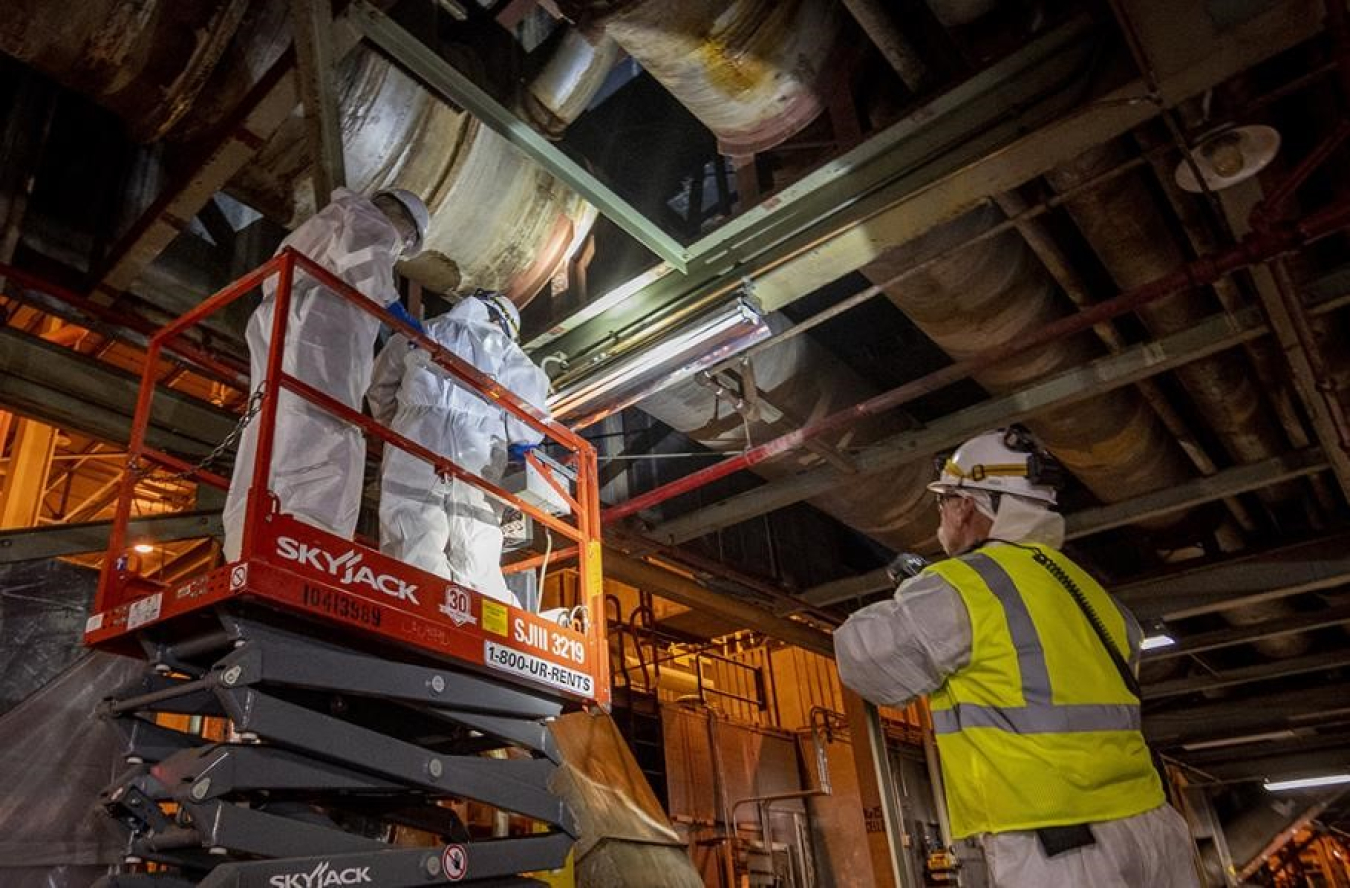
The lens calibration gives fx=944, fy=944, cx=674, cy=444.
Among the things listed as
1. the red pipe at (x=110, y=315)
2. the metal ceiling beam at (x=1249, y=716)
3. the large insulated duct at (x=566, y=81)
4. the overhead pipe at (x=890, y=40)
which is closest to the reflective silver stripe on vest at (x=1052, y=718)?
the overhead pipe at (x=890, y=40)

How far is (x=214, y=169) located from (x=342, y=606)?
249 centimetres

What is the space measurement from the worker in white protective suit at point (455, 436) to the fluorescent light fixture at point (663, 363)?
62 cm

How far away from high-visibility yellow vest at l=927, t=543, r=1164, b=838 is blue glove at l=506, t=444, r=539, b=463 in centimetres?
268

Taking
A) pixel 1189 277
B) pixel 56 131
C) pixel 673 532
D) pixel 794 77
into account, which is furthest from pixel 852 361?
pixel 56 131

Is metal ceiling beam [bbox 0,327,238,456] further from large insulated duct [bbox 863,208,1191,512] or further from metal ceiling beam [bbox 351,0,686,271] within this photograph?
large insulated duct [bbox 863,208,1191,512]

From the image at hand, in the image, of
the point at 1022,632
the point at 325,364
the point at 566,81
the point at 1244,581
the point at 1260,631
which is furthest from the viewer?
the point at 1260,631

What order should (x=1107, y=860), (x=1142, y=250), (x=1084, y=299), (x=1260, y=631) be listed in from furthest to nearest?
(x=1260, y=631) < (x=1084, y=299) < (x=1142, y=250) < (x=1107, y=860)

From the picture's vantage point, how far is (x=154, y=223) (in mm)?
4707

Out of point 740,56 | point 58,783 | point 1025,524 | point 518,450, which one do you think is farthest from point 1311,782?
point 58,783

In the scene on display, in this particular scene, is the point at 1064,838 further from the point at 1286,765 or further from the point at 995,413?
the point at 1286,765

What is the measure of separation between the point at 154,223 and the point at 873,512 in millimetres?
5409

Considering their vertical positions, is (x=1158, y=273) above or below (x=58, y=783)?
above

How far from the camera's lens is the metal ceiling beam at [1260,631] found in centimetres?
990

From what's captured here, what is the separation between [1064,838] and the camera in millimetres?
2463
